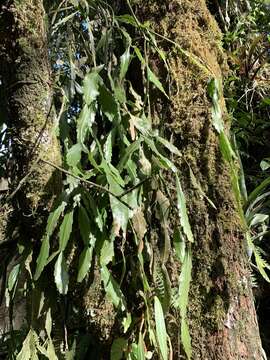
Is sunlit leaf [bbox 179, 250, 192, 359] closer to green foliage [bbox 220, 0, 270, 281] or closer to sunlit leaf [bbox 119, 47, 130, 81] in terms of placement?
sunlit leaf [bbox 119, 47, 130, 81]

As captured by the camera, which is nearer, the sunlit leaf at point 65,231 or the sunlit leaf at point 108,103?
the sunlit leaf at point 65,231

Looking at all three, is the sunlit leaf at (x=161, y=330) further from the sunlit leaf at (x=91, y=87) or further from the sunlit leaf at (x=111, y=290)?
the sunlit leaf at (x=91, y=87)

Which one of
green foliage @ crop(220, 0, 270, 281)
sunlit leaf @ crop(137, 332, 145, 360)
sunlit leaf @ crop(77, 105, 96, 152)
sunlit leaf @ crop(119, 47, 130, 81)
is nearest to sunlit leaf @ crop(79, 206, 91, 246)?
sunlit leaf @ crop(77, 105, 96, 152)

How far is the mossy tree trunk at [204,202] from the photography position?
111 cm

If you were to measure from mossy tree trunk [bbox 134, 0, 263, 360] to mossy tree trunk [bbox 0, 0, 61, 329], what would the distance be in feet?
0.98

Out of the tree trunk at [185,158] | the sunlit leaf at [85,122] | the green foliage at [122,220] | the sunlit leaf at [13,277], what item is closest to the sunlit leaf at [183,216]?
the green foliage at [122,220]

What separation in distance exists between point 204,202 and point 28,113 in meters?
0.44

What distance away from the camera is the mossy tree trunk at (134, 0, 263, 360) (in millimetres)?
1114

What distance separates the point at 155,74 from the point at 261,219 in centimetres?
75

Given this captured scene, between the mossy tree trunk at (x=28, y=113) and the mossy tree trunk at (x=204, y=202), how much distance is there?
30 cm

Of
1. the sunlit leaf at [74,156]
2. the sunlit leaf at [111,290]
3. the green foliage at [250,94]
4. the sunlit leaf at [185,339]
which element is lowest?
the sunlit leaf at [185,339]

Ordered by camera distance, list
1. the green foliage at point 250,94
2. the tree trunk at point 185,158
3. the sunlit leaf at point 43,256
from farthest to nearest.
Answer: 1. the green foliage at point 250,94
2. the tree trunk at point 185,158
3. the sunlit leaf at point 43,256

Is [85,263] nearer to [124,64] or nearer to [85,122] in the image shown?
[85,122]

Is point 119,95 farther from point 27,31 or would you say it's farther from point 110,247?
point 110,247
